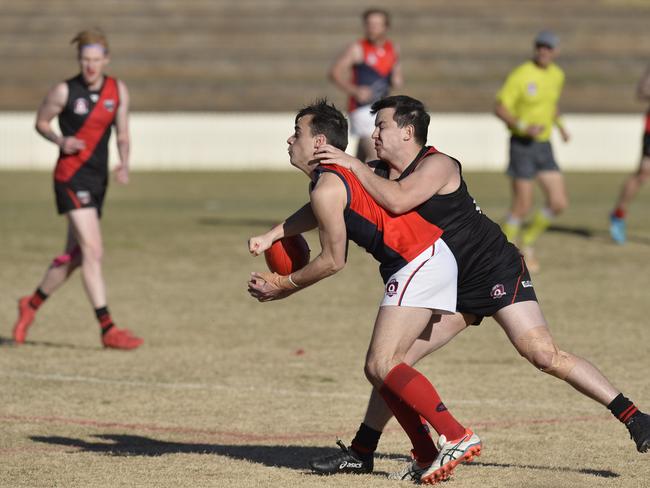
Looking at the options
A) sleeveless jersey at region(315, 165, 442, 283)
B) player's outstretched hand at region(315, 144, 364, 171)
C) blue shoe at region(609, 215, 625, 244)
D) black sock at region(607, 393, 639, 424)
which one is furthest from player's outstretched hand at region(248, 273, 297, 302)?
blue shoe at region(609, 215, 625, 244)

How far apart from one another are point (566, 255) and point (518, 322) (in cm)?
883

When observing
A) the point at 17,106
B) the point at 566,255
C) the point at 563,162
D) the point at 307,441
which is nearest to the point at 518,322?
the point at 307,441

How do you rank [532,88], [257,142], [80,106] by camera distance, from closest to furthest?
[80,106]
[532,88]
[257,142]

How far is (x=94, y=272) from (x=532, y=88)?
580 cm

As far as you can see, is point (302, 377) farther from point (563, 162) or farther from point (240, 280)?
point (563, 162)

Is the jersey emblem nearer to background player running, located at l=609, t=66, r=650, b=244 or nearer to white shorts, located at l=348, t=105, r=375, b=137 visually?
background player running, located at l=609, t=66, r=650, b=244

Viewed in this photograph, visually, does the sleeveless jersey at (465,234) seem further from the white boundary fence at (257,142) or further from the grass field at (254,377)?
the white boundary fence at (257,142)

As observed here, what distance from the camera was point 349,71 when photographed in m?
15.2

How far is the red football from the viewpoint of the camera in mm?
6113

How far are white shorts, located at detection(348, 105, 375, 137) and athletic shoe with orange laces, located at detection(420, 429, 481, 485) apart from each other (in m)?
9.38

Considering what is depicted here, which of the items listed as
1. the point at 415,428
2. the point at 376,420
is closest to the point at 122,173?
the point at 376,420

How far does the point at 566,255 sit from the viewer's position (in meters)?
14.6

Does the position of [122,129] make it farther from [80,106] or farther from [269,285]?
[269,285]

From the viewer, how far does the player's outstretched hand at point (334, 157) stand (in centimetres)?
574
